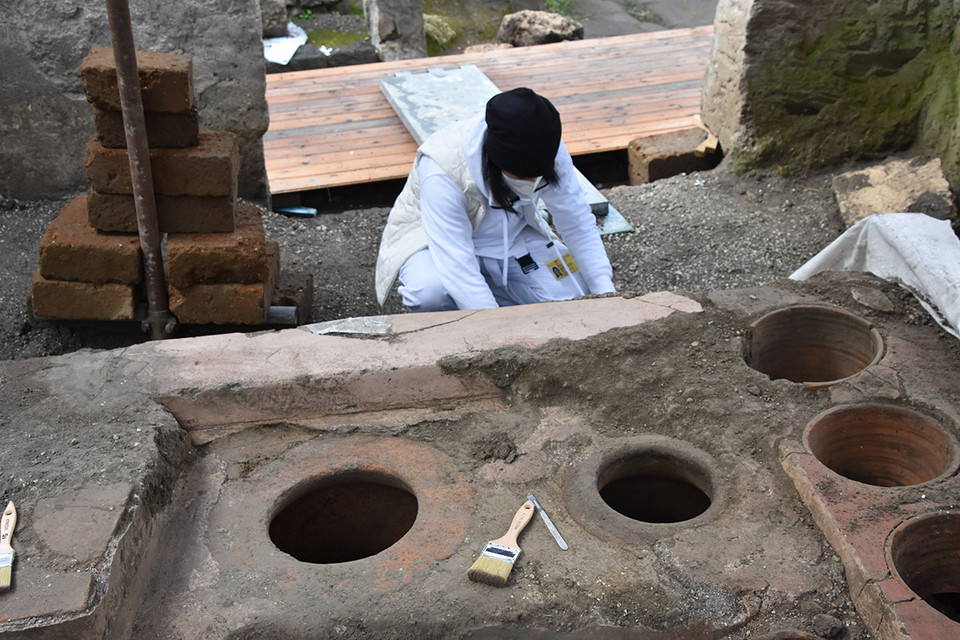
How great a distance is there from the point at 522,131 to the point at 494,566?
1673 millimetres

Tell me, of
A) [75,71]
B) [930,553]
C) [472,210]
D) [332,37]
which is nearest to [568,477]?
[930,553]

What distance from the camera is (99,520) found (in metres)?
2.26

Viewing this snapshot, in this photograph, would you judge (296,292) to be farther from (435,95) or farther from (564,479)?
(435,95)

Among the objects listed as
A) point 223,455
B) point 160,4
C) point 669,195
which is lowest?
point 669,195

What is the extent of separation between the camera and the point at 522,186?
355 cm

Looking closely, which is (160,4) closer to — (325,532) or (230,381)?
(230,381)

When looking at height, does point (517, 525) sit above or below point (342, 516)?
above

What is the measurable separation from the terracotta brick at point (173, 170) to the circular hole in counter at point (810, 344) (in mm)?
2358

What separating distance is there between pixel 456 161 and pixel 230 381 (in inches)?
53.5

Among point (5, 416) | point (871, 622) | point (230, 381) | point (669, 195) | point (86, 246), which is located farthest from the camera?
point (669, 195)

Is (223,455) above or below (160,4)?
below

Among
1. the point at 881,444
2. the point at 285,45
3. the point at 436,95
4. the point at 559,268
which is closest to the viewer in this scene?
the point at 881,444

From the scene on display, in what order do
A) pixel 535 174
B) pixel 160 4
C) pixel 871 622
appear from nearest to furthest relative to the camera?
pixel 871 622, pixel 535 174, pixel 160 4

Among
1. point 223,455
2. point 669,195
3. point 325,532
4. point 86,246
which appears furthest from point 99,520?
point 669,195
